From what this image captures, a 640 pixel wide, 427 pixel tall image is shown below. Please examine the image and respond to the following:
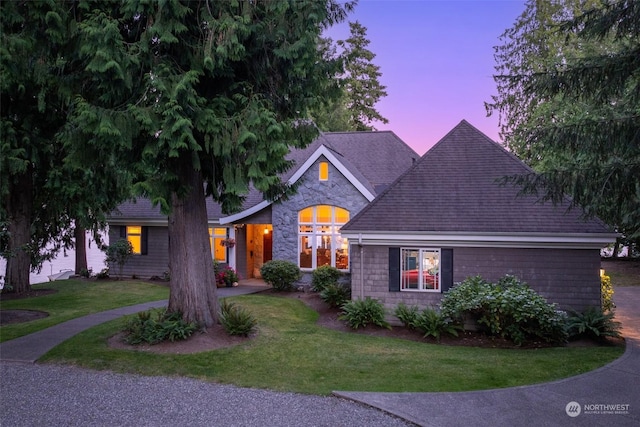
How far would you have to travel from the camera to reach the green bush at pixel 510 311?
9.85 metres

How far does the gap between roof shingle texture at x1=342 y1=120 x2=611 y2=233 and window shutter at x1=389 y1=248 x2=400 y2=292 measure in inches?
25.1

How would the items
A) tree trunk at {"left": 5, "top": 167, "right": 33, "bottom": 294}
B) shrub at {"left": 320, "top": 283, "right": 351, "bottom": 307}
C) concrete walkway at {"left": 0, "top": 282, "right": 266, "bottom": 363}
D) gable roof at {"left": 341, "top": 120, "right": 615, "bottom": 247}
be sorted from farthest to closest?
tree trunk at {"left": 5, "top": 167, "right": 33, "bottom": 294} < shrub at {"left": 320, "top": 283, "right": 351, "bottom": 307} < gable roof at {"left": 341, "top": 120, "right": 615, "bottom": 247} < concrete walkway at {"left": 0, "top": 282, "right": 266, "bottom": 363}

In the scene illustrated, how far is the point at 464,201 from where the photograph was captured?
1209 cm

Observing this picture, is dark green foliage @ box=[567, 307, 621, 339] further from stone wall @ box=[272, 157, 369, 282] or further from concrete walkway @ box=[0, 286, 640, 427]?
stone wall @ box=[272, 157, 369, 282]

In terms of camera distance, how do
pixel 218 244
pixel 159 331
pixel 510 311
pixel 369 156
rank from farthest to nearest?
pixel 369 156
pixel 218 244
pixel 510 311
pixel 159 331

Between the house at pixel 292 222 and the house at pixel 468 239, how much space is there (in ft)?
12.7

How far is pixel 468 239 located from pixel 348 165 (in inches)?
289

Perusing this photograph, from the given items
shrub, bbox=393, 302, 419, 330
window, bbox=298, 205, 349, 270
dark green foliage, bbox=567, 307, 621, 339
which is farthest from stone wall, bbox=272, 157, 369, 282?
dark green foliage, bbox=567, 307, 621, 339

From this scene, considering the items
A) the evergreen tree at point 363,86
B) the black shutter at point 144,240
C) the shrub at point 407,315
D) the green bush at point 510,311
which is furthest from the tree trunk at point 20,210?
the evergreen tree at point 363,86

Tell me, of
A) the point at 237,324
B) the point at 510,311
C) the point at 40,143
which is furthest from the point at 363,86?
the point at 237,324

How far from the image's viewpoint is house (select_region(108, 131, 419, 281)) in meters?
16.3

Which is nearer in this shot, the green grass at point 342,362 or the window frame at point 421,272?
the green grass at point 342,362

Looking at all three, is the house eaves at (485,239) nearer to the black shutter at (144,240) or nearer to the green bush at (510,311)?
the green bush at (510,311)

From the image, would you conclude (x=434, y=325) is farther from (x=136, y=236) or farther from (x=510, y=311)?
(x=136, y=236)
